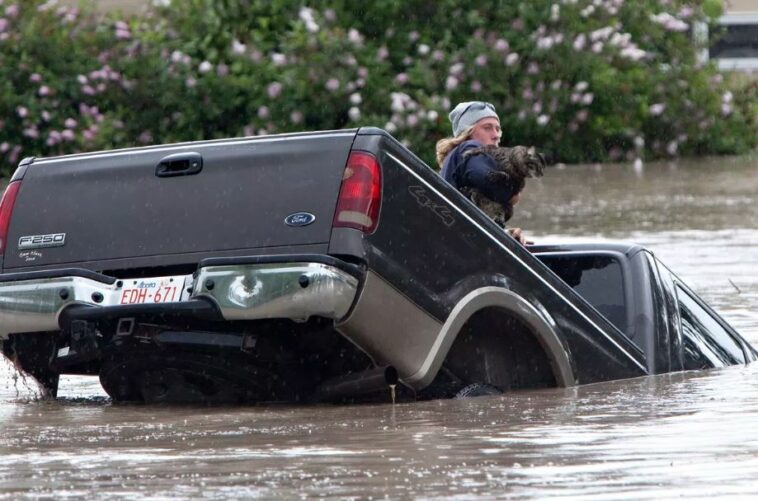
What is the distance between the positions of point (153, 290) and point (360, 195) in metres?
0.89

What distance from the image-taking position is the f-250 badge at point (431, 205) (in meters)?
7.03

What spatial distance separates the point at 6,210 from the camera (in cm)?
754

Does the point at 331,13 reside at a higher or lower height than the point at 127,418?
higher

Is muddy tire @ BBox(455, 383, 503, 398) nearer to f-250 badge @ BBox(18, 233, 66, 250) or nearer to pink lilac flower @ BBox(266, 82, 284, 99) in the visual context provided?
f-250 badge @ BBox(18, 233, 66, 250)

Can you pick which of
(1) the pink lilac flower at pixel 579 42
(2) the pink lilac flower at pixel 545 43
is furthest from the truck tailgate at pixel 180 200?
(1) the pink lilac flower at pixel 579 42

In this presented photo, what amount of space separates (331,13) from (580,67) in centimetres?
311

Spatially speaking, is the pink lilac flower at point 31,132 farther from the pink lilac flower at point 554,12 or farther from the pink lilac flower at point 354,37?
the pink lilac flower at point 554,12

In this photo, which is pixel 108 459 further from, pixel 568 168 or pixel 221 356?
pixel 568 168

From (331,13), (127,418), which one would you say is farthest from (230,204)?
(331,13)

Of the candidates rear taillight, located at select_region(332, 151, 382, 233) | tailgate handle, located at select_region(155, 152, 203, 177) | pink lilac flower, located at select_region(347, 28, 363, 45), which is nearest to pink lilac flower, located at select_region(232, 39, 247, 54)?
pink lilac flower, located at select_region(347, 28, 363, 45)

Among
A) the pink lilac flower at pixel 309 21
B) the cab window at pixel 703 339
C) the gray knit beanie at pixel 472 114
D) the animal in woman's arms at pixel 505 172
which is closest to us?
the animal in woman's arms at pixel 505 172

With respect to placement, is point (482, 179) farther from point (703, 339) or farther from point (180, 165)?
point (180, 165)

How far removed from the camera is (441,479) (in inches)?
219

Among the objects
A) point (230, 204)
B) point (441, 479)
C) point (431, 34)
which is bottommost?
point (441, 479)
